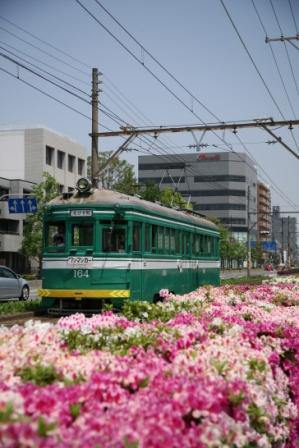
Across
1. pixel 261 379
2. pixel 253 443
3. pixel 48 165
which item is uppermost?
pixel 48 165

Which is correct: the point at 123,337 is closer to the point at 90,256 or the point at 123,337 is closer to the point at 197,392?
the point at 197,392

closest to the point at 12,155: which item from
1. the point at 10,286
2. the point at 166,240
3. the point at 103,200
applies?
the point at 10,286

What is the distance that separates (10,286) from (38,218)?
27786 millimetres

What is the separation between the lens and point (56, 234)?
1652 cm

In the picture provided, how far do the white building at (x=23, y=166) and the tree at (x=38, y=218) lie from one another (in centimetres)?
406

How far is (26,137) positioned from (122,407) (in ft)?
206

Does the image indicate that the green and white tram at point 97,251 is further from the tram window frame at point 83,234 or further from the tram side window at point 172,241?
the tram side window at point 172,241

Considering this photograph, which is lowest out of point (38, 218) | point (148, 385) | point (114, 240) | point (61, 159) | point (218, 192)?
point (148, 385)

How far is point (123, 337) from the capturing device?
5648 millimetres

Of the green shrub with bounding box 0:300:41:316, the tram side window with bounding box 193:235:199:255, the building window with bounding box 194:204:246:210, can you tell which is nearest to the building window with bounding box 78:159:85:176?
the tram side window with bounding box 193:235:199:255

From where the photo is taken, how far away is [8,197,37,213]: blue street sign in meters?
39.6

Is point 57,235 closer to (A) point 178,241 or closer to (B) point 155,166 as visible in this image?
(A) point 178,241

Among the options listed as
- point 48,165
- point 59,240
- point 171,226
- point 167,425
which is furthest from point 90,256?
point 48,165

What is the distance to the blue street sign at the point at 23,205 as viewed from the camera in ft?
130
